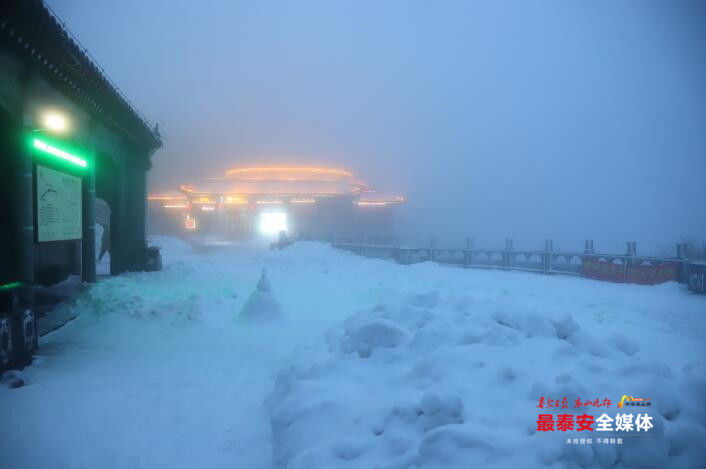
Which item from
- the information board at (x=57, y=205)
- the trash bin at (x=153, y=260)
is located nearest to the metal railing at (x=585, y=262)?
the trash bin at (x=153, y=260)

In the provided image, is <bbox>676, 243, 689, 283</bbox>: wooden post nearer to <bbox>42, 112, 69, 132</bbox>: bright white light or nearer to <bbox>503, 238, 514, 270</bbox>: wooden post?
<bbox>503, 238, 514, 270</bbox>: wooden post

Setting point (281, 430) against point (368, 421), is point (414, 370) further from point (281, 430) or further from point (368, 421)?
point (281, 430)

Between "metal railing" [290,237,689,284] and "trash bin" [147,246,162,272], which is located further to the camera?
"trash bin" [147,246,162,272]

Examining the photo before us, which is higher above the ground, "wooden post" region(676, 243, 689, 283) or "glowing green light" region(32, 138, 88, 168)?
"glowing green light" region(32, 138, 88, 168)

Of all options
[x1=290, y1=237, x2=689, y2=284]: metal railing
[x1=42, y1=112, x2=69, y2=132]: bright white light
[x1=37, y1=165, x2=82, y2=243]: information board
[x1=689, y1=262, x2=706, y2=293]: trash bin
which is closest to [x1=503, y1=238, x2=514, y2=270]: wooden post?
[x1=290, y1=237, x2=689, y2=284]: metal railing

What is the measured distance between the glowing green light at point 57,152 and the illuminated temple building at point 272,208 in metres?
23.6

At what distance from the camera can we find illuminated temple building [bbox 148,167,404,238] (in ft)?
111

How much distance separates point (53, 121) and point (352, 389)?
8363 mm

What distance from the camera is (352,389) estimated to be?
147 inches

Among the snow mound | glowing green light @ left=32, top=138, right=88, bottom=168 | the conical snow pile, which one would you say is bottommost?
the conical snow pile

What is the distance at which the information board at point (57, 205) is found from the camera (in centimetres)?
748

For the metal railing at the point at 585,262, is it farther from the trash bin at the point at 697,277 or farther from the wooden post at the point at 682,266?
the trash bin at the point at 697,277

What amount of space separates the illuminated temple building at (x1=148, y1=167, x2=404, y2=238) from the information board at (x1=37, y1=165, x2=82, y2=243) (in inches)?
933

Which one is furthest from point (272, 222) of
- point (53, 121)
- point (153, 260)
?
point (53, 121)
